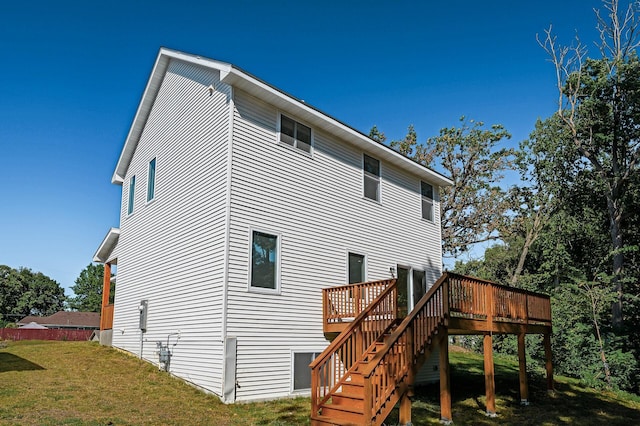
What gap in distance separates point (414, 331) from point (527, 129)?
74.9 ft

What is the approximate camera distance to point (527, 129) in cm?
2809

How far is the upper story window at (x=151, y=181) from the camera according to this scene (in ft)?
48.7

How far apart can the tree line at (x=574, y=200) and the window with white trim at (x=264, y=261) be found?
35.3ft

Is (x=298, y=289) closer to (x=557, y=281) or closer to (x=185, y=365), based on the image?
(x=185, y=365)

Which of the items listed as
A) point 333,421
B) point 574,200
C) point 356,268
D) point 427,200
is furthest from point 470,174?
point 333,421

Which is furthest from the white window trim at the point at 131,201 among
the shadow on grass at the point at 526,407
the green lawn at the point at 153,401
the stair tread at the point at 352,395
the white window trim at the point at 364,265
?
the shadow on grass at the point at 526,407

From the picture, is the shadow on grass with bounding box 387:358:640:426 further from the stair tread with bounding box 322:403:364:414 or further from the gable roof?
the gable roof

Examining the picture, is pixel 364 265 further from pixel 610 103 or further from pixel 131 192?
pixel 610 103

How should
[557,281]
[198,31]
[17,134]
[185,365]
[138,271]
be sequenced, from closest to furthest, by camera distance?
[185,365], [138,271], [198,31], [17,134], [557,281]

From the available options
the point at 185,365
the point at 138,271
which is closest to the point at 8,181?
the point at 138,271

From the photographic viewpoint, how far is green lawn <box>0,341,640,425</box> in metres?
8.30

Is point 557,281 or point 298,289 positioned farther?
point 557,281

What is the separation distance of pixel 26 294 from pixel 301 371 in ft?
238

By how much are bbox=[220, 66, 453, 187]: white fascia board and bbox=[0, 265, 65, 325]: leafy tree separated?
68546 mm
